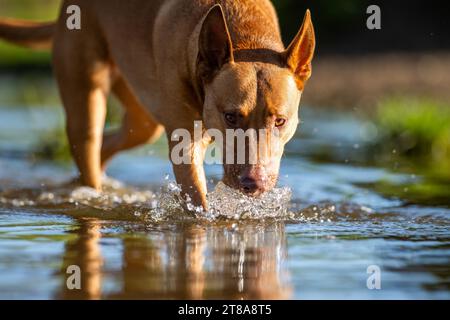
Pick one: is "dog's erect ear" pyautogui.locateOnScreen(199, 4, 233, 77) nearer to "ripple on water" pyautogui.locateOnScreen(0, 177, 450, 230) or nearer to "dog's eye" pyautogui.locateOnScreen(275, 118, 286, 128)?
"dog's eye" pyautogui.locateOnScreen(275, 118, 286, 128)

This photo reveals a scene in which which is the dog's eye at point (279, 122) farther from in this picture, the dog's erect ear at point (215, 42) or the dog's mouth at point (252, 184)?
the dog's erect ear at point (215, 42)

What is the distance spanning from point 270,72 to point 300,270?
1446mm

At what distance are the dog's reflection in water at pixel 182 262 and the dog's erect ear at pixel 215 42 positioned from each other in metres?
1.06

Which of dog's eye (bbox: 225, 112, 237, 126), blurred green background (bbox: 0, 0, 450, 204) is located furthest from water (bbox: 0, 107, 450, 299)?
blurred green background (bbox: 0, 0, 450, 204)

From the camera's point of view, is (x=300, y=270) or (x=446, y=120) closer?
(x=300, y=270)

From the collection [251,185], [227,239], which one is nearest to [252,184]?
[251,185]

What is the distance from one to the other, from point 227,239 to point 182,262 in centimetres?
73

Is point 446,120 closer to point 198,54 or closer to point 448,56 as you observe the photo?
point 198,54

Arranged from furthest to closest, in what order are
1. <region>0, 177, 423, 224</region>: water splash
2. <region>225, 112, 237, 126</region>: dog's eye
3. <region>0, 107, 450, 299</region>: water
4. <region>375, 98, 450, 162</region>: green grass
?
<region>375, 98, 450, 162</region>: green grass < <region>0, 177, 423, 224</region>: water splash < <region>225, 112, 237, 126</region>: dog's eye < <region>0, 107, 450, 299</region>: water

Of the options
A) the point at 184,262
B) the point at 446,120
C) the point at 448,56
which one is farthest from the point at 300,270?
the point at 448,56

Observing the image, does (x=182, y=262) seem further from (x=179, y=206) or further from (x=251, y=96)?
(x=179, y=206)

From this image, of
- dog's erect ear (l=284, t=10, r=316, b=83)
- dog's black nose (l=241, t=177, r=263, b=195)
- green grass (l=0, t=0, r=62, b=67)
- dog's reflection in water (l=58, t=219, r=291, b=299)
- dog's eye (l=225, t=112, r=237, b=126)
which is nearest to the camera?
dog's reflection in water (l=58, t=219, r=291, b=299)

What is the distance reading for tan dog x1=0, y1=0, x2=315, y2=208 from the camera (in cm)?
597
